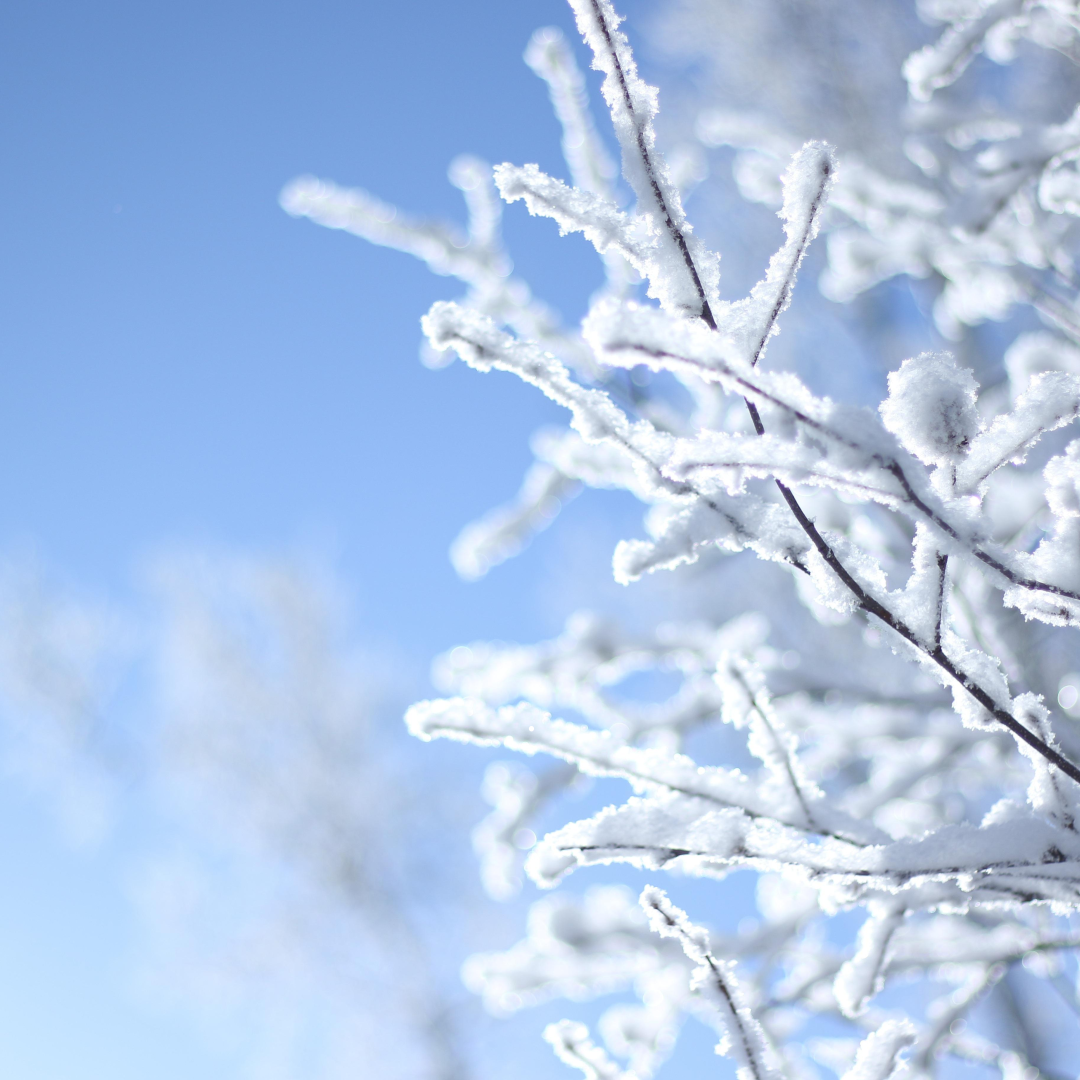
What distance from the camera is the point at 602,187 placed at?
1.67 meters

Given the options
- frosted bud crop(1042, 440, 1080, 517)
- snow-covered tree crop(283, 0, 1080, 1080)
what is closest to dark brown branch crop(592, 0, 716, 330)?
snow-covered tree crop(283, 0, 1080, 1080)

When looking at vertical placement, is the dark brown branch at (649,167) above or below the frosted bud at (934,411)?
above

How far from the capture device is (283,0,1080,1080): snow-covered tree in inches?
23.9

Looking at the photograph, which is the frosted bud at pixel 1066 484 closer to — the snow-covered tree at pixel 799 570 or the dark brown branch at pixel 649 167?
the snow-covered tree at pixel 799 570

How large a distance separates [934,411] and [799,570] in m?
0.19

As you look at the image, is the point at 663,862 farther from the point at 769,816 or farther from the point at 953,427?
the point at 953,427

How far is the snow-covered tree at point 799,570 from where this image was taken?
0.61 m

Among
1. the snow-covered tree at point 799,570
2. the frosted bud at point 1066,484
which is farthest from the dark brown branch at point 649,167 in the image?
the frosted bud at point 1066,484

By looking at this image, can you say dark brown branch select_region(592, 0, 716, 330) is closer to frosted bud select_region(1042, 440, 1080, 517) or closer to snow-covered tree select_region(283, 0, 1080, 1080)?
snow-covered tree select_region(283, 0, 1080, 1080)

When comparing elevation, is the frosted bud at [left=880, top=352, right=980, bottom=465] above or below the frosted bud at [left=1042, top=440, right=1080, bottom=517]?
above

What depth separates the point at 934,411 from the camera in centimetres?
59

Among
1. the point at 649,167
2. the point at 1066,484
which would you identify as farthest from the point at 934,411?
the point at 649,167

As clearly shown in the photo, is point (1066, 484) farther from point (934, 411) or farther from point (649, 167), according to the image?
point (649, 167)

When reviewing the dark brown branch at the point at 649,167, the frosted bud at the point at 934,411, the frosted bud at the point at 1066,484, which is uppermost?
the dark brown branch at the point at 649,167
